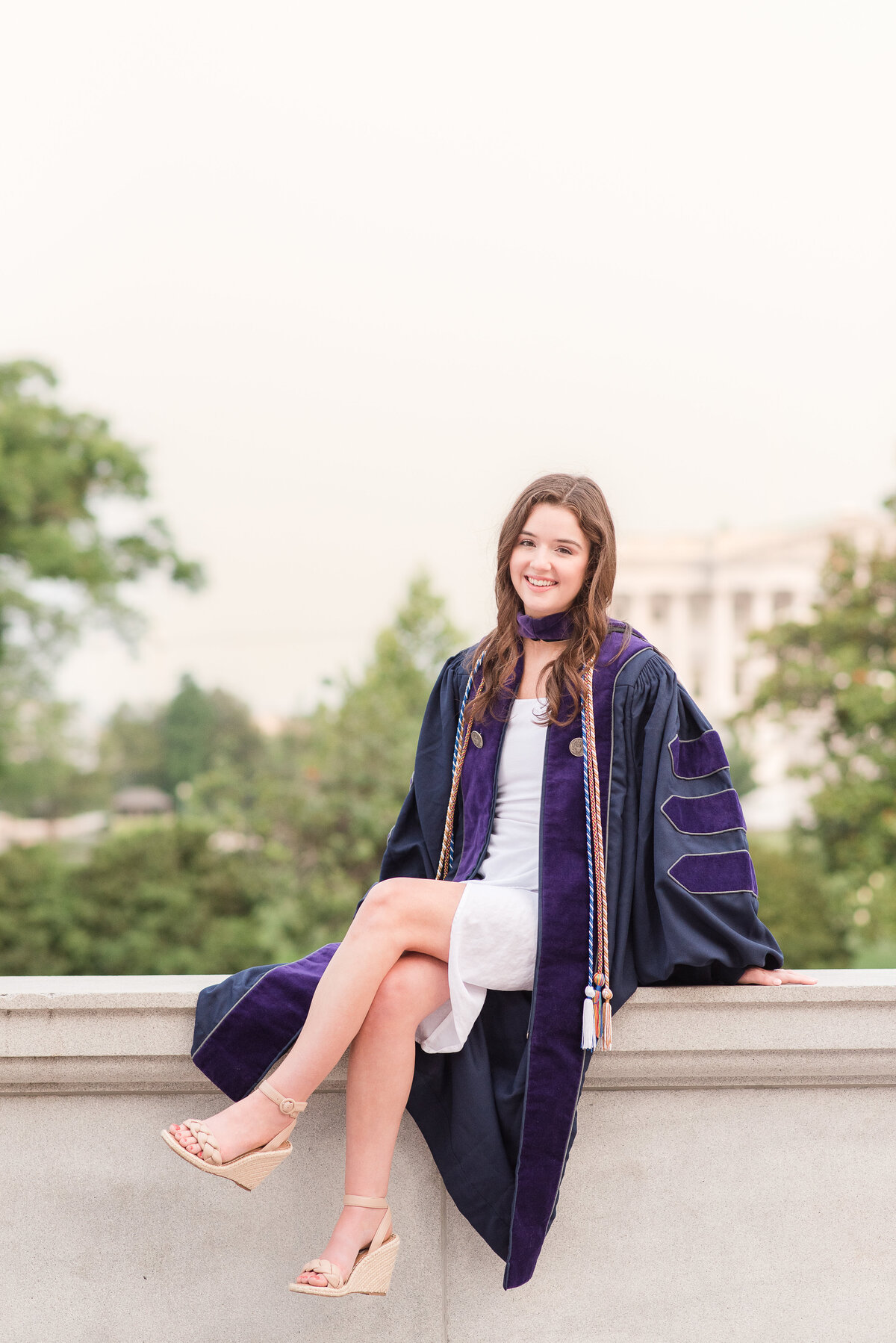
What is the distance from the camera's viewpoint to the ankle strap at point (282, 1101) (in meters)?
2.18

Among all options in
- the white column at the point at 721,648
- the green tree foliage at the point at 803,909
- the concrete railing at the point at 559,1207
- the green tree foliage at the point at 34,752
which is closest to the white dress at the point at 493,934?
the concrete railing at the point at 559,1207

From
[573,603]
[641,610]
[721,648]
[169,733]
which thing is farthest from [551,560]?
[721,648]

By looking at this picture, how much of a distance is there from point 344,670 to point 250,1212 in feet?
29.3

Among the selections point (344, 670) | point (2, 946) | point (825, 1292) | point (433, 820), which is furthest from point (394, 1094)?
point (2, 946)

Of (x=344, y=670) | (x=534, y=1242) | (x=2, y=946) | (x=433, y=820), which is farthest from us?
(x=2, y=946)

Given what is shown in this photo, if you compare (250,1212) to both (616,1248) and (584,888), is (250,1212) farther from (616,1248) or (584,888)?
(584,888)

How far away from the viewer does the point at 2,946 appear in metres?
12.7

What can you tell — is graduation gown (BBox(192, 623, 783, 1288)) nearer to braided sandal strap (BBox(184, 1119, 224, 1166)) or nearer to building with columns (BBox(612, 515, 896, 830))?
braided sandal strap (BBox(184, 1119, 224, 1166))

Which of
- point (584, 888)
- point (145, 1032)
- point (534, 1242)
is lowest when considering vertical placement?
point (534, 1242)

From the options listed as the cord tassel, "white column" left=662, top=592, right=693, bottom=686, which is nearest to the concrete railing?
the cord tassel

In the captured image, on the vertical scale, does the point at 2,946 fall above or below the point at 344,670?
below

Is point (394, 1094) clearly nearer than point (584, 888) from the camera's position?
Yes

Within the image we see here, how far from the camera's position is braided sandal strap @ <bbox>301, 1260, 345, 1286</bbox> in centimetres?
206

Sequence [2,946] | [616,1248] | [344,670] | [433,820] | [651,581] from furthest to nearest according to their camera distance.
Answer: [651,581] < [2,946] < [344,670] < [433,820] < [616,1248]
